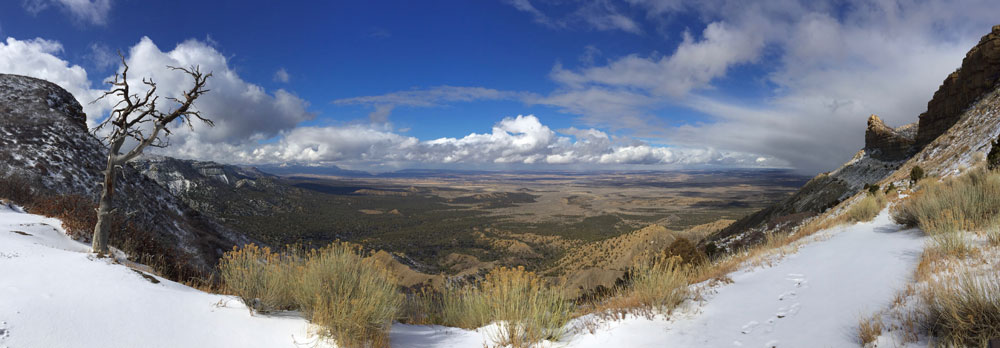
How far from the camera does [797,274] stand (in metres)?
5.98

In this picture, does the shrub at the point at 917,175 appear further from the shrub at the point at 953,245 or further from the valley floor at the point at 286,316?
the shrub at the point at 953,245

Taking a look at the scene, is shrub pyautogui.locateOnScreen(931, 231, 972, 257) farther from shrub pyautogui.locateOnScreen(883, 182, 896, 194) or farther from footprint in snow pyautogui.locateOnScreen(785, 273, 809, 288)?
shrub pyautogui.locateOnScreen(883, 182, 896, 194)

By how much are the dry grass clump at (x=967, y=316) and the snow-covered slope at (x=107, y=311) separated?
5.74 m

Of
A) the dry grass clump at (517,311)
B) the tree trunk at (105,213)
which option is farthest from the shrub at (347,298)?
the tree trunk at (105,213)

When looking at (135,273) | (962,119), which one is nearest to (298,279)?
(135,273)

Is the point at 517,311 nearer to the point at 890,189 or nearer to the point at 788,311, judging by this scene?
the point at 788,311

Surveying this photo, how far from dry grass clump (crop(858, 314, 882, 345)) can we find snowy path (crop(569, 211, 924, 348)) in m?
0.07

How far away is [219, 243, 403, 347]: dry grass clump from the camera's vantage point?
436 centimetres

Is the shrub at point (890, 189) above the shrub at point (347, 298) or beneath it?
above

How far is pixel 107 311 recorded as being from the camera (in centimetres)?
380

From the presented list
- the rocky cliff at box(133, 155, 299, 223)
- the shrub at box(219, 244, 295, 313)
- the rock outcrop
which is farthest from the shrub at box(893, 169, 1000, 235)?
the rocky cliff at box(133, 155, 299, 223)

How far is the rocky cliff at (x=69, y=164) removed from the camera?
13477mm

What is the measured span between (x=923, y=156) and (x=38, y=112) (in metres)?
44.7

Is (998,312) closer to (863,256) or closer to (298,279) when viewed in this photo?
(863,256)
